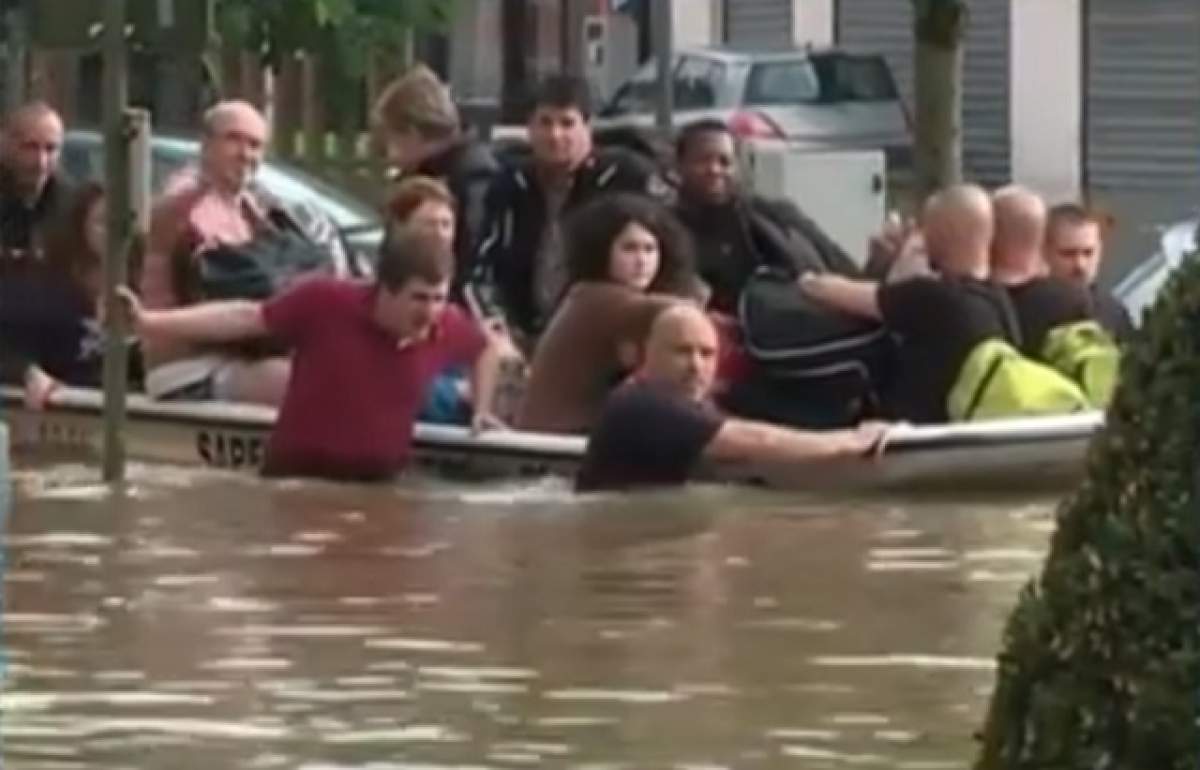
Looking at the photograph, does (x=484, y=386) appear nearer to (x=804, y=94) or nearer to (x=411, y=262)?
(x=411, y=262)

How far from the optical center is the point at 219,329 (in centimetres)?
1641

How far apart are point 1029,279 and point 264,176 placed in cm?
587

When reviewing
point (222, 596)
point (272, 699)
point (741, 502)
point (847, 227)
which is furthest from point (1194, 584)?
point (847, 227)

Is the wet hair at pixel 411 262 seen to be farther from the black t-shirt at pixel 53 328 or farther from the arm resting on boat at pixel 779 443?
the black t-shirt at pixel 53 328

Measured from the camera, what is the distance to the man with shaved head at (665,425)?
15164 millimetres

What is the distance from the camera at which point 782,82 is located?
1699 inches

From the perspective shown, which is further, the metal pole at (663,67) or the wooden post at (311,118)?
the wooden post at (311,118)

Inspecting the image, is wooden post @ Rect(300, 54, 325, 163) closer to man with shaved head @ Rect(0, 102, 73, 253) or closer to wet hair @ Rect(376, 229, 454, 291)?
man with shaved head @ Rect(0, 102, 73, 253)

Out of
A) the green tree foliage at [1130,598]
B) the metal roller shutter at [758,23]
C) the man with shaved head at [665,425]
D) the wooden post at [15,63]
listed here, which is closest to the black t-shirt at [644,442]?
the man with shaved head at [665,425]

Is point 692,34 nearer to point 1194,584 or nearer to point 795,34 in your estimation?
point 795,34

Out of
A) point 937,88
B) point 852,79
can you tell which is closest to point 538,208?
point 937,88

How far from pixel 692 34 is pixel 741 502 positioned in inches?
1449

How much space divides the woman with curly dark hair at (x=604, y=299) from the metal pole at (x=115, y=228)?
1.56 metres

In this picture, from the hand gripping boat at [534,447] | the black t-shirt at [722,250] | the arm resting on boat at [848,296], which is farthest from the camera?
the black t-shirt at [722,250]
